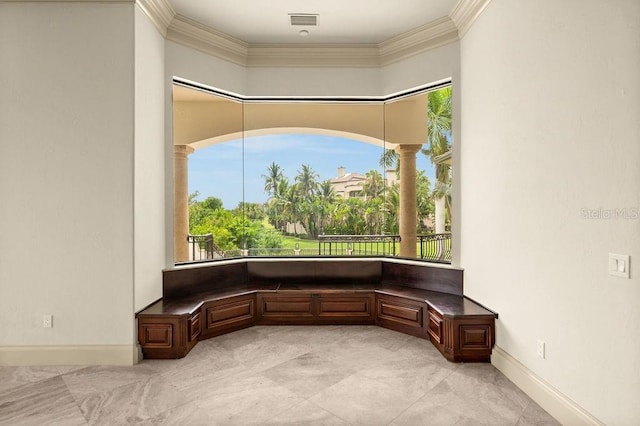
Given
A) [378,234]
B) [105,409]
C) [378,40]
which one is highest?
[378,40]

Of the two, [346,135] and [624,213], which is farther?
[346,135]

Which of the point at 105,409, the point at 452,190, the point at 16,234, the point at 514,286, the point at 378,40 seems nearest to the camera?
the point at 105,409

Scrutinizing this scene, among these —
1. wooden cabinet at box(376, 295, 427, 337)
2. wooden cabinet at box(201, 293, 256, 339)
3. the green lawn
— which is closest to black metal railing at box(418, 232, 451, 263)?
wooden cabinet at box(376, 295, 427, 337)

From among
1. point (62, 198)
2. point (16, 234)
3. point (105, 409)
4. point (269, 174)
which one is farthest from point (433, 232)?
point (16, 234)

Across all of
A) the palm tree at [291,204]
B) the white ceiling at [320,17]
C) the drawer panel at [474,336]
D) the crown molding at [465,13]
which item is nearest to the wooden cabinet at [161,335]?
the palm tree at [291,204]

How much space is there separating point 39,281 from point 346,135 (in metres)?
3.70

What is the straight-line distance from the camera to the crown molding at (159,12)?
137 inches

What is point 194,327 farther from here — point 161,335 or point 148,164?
point 148,164

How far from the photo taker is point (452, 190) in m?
4.10

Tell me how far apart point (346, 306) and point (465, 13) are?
11.1 feet

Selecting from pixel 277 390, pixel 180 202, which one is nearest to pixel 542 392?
pixel 277 390

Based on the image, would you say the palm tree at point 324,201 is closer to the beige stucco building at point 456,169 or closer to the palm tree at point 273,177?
the palm tree at point 273,177

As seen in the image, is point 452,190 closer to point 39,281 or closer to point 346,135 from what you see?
point 346,135

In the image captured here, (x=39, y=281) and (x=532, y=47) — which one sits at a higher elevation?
(x=532, y=47)
